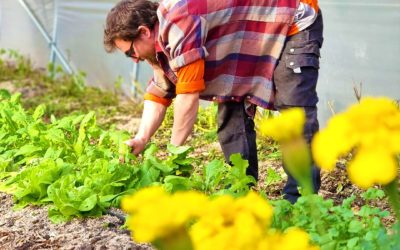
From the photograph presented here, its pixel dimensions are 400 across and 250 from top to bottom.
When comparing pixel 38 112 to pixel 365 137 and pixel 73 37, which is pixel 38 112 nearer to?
pixel 365 137

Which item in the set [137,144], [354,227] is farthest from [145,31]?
[354,227]

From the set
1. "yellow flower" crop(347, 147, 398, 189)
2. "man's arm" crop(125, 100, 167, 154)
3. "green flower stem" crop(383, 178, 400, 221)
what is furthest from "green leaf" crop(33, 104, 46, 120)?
"yellow flower" crop(347, 147, 398, 189)

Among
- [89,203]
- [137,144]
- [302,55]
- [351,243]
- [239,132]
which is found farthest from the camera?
[239,132]

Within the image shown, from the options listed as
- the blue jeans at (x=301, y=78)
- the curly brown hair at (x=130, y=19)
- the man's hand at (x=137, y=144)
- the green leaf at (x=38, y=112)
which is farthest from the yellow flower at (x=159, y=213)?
the green leaf at (x=38, y=112)

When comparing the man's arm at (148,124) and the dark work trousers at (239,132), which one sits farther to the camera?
the dark work trousers at (239,132)

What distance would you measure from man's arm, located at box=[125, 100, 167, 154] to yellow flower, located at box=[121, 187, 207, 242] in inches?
85.3

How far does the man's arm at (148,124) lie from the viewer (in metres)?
2.80

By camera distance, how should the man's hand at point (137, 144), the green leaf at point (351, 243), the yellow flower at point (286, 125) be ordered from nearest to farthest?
the yellow flower at point (286, 125)
the green leaf at point (351, 243)
the man's hand at point (137, 144)

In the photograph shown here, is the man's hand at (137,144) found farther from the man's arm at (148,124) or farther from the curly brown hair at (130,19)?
the curly brown hair at (130,19)

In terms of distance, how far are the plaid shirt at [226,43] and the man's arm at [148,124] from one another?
73 mm

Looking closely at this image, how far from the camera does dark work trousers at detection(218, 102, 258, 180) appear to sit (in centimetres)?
299

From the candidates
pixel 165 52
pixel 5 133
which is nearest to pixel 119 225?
pixel 165 52

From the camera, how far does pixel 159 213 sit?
1.85 ft

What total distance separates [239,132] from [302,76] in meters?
0.59
